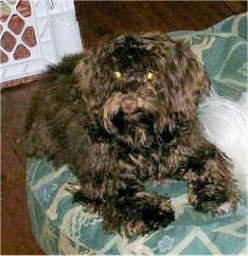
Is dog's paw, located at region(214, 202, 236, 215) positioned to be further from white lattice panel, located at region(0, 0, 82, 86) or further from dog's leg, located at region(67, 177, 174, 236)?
white lattice panel, located at region(0, 0, 82, 86)

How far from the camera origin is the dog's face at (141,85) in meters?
1.63

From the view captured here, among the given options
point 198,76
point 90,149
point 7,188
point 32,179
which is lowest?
point 7,188

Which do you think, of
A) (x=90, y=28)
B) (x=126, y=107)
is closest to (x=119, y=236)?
(x=126, y=107)

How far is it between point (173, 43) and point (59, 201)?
54 cm

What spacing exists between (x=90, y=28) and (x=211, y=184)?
1.29 m

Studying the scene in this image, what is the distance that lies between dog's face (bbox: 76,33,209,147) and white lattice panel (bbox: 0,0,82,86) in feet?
3.19

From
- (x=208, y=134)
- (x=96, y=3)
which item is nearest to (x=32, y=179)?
(x=208, y=134)

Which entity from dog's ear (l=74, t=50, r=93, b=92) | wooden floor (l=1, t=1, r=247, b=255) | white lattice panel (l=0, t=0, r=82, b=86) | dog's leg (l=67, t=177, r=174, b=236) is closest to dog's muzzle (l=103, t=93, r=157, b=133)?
dog's ear (l=74, t=50, r=93, b=92)

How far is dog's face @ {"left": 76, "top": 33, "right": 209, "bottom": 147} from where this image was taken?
163 cm

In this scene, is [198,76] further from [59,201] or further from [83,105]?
[59,201]

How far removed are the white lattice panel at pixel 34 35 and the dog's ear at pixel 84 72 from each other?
3.10 ft

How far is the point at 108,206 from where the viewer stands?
1856mm

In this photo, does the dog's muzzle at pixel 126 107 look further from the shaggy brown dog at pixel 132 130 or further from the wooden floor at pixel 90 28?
the wooden floor at pixel 90 28

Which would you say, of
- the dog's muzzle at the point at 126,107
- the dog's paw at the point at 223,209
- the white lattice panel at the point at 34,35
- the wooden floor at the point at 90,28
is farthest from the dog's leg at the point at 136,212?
the white lattice panel at the point at 34,35
